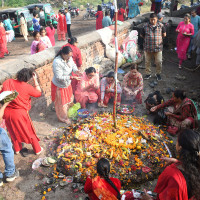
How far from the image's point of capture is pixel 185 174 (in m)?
2.04

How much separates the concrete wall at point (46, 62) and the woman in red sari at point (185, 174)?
3.47 metres

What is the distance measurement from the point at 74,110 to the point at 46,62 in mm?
1381

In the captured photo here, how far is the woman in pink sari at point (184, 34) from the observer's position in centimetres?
708

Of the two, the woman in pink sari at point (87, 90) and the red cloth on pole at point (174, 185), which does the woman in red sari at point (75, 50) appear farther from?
the red cloth on pole at point (174, 185)

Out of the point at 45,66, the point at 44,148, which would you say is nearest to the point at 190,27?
the point at 45,66

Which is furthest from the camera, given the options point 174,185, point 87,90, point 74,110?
point 87,90

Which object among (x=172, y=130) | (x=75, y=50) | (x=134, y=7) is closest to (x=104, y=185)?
(x=172, y=130)

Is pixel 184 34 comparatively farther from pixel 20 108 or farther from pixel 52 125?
pixel 20 108

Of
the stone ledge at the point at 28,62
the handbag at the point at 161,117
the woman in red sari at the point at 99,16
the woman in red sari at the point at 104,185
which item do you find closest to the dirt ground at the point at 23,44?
the stone ledge at the point at 28,62

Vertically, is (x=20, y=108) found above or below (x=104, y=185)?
above

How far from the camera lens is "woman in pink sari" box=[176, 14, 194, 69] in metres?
7.08

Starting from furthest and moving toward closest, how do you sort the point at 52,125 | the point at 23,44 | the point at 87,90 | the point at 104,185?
the point at 23,44, the point at 87,90, the point at 52,125, the point at 104,185

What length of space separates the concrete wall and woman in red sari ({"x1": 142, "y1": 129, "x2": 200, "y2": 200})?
11.4 feet

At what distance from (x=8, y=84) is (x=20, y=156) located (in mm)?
1462
